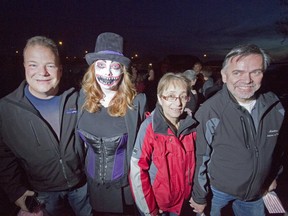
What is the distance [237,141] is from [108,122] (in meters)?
1.41

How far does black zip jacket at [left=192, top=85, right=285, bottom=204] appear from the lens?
229 cm

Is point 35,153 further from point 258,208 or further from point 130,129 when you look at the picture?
point 258,208

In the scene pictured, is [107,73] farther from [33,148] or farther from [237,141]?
[237,141]

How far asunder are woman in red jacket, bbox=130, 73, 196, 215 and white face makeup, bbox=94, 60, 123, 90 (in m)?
0.53

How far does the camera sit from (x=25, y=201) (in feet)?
7.79

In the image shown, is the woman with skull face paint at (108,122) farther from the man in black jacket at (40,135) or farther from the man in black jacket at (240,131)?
the man in black jacket at (240,131)

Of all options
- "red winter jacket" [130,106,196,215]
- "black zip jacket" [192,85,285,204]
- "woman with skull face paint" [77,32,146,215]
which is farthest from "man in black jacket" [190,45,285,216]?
"woman with skull face paint" [77,32,146,215]

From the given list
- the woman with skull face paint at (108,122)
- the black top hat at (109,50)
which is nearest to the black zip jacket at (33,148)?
the woman with skull face paint at (108,122)

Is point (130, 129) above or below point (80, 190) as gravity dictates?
above

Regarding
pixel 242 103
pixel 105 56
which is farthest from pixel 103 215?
pixel 242 103

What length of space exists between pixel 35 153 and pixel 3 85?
11.4 meters

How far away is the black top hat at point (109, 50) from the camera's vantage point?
2.48 meters

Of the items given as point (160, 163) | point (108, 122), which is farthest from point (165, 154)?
point (108, 122)

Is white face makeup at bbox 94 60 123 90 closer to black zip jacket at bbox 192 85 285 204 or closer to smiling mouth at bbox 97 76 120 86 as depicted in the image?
smiling mouth at bbox 97 76 120 86
